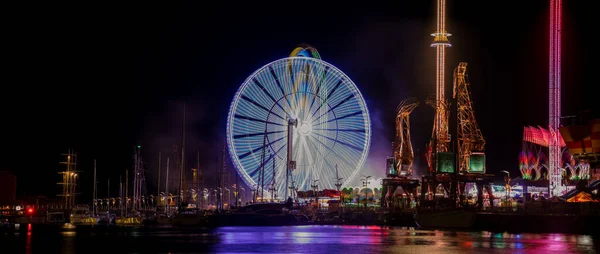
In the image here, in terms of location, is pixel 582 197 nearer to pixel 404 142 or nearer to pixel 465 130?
pixel 465 130

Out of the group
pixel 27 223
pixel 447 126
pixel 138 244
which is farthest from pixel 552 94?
pixel 27 223

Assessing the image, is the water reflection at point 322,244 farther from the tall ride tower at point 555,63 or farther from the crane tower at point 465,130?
the crane tower at point 465,130

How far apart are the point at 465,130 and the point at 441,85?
5.43 meters

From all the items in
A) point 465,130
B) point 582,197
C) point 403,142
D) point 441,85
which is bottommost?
point 582,197

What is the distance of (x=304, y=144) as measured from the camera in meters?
85.4

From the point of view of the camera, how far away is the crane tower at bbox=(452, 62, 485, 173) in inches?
3644

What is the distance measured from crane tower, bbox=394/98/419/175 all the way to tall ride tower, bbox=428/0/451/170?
327 centimetres

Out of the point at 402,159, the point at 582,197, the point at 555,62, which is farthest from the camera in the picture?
the point at 402,159

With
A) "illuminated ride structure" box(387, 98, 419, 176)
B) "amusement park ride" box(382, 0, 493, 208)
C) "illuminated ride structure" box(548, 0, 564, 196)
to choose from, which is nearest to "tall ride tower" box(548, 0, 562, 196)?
"illuminated ride structure" box(548, 0, 564, 196)

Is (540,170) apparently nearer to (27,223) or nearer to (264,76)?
(264,76)

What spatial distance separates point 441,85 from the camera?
96188mm

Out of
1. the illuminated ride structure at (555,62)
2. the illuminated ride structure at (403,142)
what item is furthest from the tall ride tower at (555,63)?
the illuminated ride structure at (403,142)

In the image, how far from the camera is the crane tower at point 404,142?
97.7m

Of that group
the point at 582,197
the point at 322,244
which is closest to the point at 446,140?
the point at 582,197
